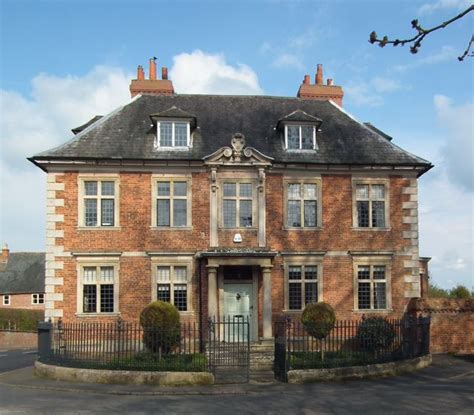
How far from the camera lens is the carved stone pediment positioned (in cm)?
2278

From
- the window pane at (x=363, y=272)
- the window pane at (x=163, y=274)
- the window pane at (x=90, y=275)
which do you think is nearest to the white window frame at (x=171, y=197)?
the window pane at (x=163, y=274)

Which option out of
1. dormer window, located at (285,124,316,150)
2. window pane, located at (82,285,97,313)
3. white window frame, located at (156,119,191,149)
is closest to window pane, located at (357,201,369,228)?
dormer window, located at (285,124,316,150)

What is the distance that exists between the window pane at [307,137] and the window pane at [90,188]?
28.6ft

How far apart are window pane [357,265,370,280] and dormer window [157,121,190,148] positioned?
8.73 metres

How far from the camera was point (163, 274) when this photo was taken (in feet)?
74.6

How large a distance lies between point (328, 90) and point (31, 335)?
27.8 m

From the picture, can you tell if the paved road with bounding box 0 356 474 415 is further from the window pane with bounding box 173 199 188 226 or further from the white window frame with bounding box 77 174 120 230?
the window pane with bounding box 173 199 188 226

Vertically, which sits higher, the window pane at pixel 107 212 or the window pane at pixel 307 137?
the window pane at pixel 307 137

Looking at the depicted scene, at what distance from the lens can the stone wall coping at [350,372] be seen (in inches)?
645

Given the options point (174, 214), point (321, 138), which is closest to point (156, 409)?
point (174, 214)

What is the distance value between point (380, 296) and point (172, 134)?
10798mm

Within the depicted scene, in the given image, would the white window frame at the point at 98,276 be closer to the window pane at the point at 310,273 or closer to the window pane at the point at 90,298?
the window pane at the point at 90,298

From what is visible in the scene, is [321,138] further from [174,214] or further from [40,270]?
[40,270]

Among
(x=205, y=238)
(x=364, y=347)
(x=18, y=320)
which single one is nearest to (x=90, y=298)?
(x=205, y=238)
